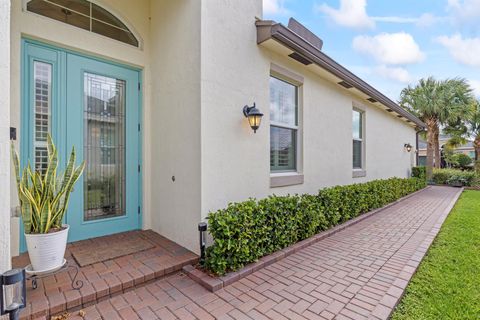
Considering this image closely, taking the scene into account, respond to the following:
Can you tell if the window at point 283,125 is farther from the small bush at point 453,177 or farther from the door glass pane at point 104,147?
the small bush at point 453,177

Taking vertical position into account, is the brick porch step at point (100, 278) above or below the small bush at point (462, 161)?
below

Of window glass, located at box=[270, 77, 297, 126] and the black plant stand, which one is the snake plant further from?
window glass, located at box=[270, 77, 297, 126]

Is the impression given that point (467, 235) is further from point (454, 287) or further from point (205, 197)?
point (205, 197)

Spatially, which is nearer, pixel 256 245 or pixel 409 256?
pixel 256 245

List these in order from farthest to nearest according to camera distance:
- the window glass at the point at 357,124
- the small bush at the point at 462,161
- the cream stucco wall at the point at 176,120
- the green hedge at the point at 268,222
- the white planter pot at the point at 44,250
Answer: the small bush at the point at 462,161 → the window glass at the point at 357,124 → the cream stucco wall at the point at 176,120 → the green hedge at the point at 268,222 → the white planter pot at the point at 44,250

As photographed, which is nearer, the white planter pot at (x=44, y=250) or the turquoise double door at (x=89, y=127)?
the white planter pot at (x=44, y=250)

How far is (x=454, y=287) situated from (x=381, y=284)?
895 mm

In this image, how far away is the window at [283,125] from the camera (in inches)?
200

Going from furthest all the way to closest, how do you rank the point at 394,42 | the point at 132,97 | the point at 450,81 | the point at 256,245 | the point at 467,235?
the point at 394,42 → the point at 450,81 → the point at 467,235 → the point at 132,97 → the point at 256,245

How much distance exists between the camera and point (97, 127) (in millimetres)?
4121

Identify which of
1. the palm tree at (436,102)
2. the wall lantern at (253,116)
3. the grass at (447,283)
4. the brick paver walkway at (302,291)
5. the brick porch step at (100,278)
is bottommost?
the grass at (447,283)

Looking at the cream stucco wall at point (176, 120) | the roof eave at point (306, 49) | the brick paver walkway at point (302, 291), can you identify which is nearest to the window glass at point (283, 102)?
the roof eave at point (306, 49)

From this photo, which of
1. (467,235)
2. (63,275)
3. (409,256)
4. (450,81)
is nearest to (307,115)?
(409,256)

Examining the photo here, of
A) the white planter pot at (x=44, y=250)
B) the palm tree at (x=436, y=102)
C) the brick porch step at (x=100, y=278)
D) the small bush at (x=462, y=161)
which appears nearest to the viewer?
the brick porch step at (x=100, y=278)
